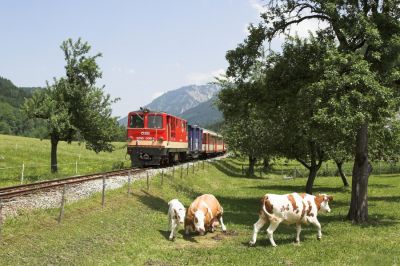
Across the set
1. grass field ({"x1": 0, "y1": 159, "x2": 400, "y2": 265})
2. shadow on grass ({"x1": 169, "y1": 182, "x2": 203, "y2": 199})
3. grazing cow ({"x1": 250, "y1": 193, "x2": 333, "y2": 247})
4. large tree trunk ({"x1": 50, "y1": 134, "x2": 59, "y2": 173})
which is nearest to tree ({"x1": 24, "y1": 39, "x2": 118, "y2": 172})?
large tree trunk ({"x1": 50, "y1": 134, "x2": 59, "y2": 173})

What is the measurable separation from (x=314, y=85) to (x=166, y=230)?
9.11m

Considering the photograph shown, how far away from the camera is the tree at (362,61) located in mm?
20734

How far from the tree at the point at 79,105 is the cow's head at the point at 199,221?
2344 centimetres

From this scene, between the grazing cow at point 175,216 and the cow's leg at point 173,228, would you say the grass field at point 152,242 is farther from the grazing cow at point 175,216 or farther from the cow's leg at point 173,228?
the grazing cow at point 175,216

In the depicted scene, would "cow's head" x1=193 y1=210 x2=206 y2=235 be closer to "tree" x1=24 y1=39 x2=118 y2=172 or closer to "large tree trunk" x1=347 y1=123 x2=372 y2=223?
"large tree trunk" x1=347 y1=123 x2=372 y2=223

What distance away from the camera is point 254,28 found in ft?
88.2

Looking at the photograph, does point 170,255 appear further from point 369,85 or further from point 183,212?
point 369,85

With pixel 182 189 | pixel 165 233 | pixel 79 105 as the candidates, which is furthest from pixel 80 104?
pixel 165 233

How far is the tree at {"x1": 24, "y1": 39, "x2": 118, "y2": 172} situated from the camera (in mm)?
39281

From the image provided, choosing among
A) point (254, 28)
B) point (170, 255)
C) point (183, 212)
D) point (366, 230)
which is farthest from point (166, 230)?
point (254, 28)

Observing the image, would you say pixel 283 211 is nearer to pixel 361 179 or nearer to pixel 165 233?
pixel 165 233

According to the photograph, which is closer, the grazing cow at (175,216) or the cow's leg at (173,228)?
A: the grazing cow at (175,216)

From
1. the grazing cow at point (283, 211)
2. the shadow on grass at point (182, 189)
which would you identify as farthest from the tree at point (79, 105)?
the grazing cow at point (283, 211)

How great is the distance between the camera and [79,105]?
40.7 metres
